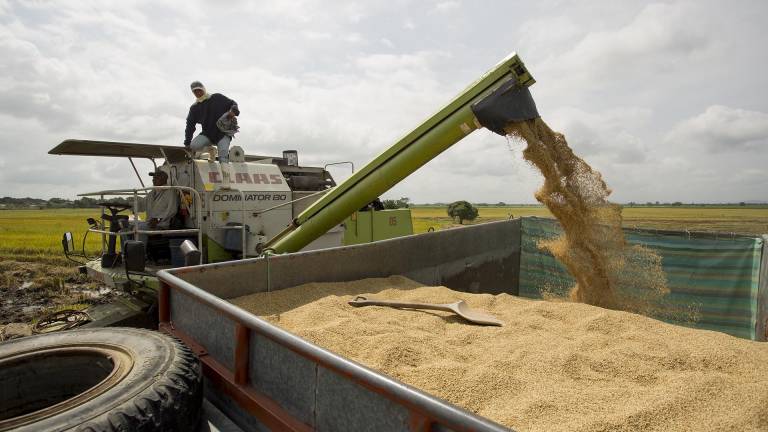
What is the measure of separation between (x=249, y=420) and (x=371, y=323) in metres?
1.01

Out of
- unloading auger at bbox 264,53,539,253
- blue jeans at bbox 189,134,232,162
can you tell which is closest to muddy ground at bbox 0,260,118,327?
blue jeans at bbox 189,134,232,162

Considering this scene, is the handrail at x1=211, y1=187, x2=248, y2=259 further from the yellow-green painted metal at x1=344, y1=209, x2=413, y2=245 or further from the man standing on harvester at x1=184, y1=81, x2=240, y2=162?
the yellow-green painted metal at x1=344, y1=209, x2=413, y2=245

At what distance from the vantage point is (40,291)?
10141 millimetres

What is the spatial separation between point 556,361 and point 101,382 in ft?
7.00

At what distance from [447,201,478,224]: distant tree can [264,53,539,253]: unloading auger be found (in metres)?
40.5

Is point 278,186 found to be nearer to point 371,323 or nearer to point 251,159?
point 251,159

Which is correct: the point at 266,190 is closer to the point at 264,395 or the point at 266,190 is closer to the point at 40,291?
the point at 264,395

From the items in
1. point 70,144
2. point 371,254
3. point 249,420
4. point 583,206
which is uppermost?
point 70,144

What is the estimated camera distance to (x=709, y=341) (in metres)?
2.42

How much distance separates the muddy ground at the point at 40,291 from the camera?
8.36 meters

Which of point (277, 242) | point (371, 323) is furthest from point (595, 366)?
point (277, 242)

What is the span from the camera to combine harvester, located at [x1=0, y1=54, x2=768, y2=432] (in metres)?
1.39

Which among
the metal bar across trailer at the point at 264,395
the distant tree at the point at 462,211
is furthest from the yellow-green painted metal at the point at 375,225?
the distant tree at the point at 462,211

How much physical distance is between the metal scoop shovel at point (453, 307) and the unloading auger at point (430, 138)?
1.08 metres
